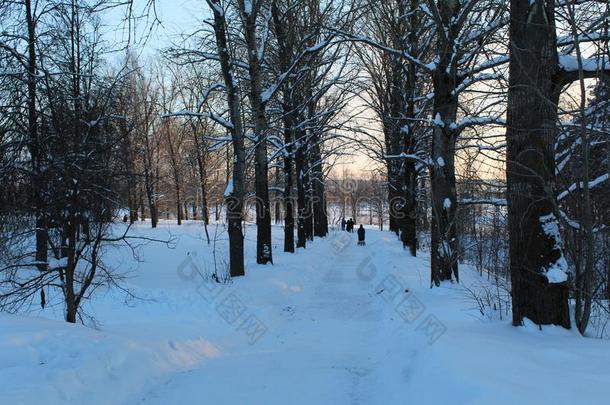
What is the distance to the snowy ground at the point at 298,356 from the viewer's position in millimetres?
4285

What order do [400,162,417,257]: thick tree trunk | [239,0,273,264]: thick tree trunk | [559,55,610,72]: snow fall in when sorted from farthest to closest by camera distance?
[400,162,417,257]: thick tree trunk < [239,0,273,264]: thick tree trunk < [559,55,610,72]: snow

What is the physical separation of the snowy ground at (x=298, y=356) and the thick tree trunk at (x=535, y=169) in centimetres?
46

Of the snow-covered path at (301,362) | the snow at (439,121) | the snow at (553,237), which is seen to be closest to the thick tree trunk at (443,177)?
the snow at (439,121)

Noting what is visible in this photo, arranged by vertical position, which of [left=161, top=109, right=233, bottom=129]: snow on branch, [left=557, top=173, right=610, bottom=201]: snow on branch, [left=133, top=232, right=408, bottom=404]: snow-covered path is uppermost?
[left=161, top=109, right=233, bottom=129]: snow on branch

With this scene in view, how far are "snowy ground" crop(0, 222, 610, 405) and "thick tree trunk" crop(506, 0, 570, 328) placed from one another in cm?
46

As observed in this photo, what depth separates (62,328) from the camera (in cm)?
586

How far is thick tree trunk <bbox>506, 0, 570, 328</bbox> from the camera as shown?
573 cm

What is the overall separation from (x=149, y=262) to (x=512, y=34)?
16129mm

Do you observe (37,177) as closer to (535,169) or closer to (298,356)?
(298,356)

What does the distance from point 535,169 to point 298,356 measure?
151 inches

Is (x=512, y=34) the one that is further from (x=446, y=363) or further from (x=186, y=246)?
(x=186, y=246)

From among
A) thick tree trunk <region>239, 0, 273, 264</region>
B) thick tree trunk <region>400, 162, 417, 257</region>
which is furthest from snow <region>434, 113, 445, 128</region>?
thick tree trunk <region>400, 162, 417, 257</region>

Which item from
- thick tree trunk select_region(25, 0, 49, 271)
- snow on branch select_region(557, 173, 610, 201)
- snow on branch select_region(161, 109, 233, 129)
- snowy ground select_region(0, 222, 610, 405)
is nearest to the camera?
snowy ground select_region(0, 222, 610, 405)

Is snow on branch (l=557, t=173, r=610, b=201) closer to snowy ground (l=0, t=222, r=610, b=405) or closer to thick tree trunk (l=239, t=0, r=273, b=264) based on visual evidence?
snowy ground (l=0, t=222, r=610, b=405)
